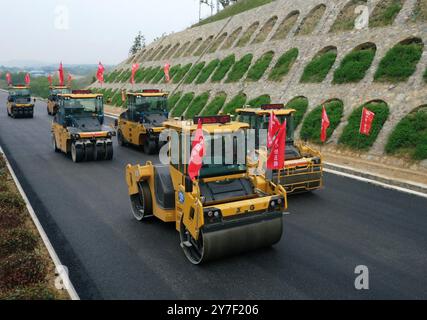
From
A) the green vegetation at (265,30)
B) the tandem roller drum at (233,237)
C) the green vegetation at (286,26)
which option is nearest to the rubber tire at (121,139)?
the tandem roller drum at (233,237)

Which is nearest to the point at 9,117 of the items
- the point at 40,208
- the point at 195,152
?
the point at 40,208

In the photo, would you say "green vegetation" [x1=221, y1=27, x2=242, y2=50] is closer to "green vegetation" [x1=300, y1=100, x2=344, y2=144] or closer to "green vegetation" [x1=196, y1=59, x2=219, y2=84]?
"green vegetation" [x1=196, y1=59, x2=219, y2=84]

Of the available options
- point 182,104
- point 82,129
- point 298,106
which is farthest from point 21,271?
point 182,104

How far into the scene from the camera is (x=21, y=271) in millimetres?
7188

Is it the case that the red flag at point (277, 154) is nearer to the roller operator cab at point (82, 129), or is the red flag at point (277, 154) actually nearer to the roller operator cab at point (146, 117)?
the roller operator cab at point (146, 117)

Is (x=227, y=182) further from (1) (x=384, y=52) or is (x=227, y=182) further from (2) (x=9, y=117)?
(2) (x=9, y=117)

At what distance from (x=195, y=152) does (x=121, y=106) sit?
38926 millimetres

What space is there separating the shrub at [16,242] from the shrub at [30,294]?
1533 millimetres

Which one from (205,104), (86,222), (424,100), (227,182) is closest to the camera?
(227,182)

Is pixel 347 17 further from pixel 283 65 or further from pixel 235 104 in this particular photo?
pixel 235 104

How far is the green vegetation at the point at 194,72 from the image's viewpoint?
3864 cm

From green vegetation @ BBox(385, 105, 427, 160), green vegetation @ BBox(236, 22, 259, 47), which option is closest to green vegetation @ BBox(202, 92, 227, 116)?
green vegetation @ BBox(236, 22, 259, 47)

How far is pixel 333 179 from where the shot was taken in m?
15.3

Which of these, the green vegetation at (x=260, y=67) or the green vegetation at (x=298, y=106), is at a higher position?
the green vegetation at (x=260, y=67)
